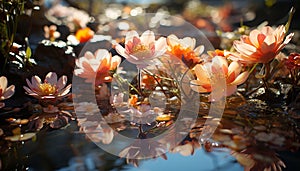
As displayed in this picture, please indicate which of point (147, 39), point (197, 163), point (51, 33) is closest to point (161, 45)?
point (147, 39)

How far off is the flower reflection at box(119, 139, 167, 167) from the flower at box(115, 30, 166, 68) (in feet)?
0.67

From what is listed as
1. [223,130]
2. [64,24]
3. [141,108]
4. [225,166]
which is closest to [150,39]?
[141,108]

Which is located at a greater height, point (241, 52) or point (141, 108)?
point (241, 52)

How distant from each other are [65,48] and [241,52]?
0.62m

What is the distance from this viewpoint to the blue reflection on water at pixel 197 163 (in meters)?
0.73

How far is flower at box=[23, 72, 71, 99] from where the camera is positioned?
1.00 m

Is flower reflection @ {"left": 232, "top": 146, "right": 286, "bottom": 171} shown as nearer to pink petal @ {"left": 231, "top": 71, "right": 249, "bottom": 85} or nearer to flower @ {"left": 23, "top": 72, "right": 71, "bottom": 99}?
pink petal @ {"left": 231, "top": 71, "right": 249, "bottom": 85}

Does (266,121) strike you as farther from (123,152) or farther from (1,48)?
(1,48)

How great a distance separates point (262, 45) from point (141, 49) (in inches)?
11.1

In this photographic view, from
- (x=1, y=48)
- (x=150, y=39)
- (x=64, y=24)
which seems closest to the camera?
(x=150, y=39)

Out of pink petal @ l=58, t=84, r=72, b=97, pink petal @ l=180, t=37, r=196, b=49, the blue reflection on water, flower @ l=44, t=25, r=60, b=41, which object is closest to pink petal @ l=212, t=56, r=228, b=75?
pink petal @ l=180, t=37, r=196, b=49

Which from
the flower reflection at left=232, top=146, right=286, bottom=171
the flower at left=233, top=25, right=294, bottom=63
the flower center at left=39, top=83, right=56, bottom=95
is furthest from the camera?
the flower center at left=39, top=83, right=56, bottom=95

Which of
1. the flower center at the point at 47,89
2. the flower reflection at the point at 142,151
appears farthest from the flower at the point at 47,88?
the flower reflection at the point at 142,151

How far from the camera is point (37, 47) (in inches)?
52.0
